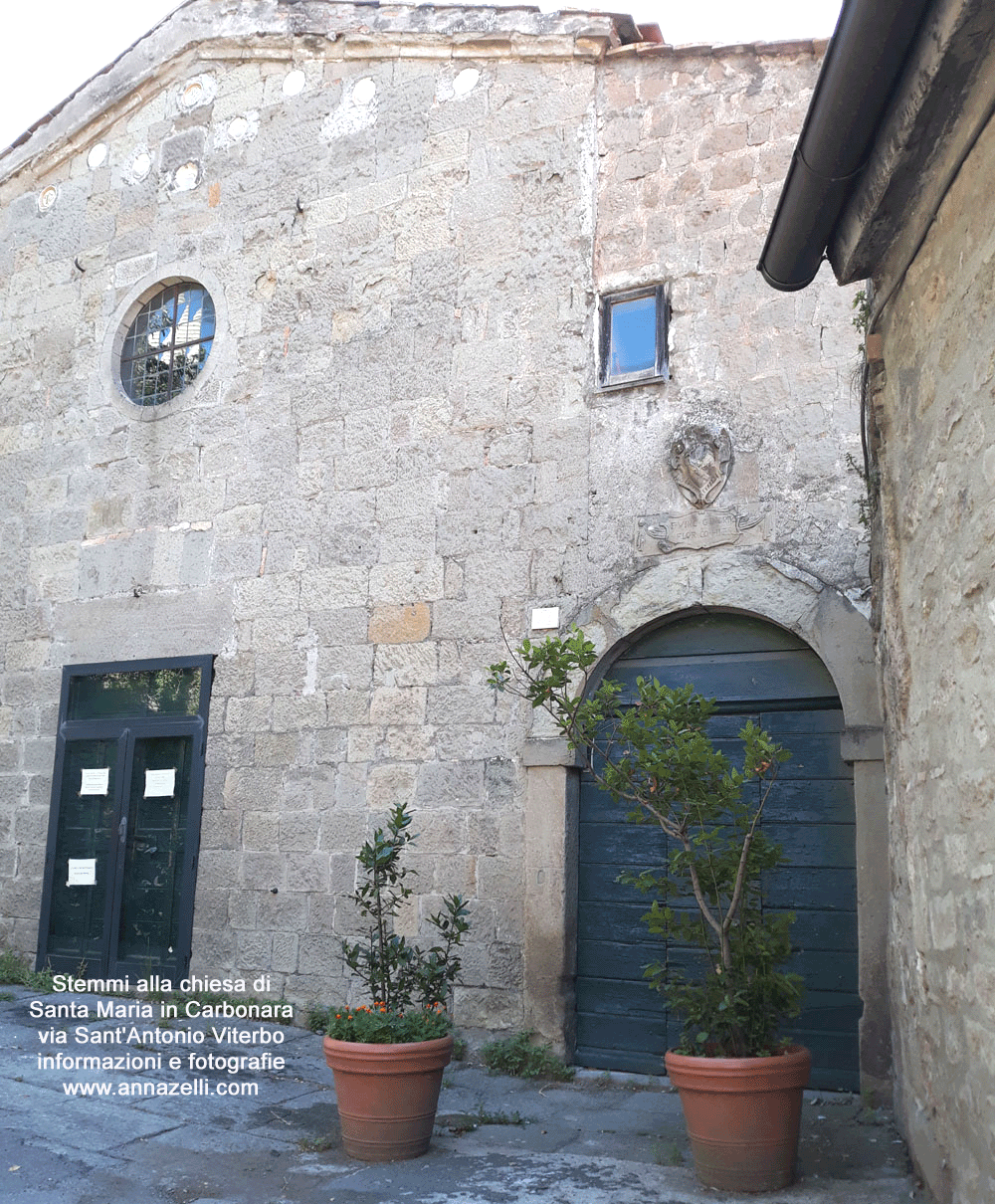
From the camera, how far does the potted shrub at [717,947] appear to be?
12.2 ft

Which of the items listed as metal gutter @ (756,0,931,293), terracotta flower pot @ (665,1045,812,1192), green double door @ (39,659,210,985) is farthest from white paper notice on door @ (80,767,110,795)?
metal gutter @ (756,0,931,293)

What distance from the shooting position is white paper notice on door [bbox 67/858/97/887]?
7020mm

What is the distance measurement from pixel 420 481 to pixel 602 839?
218 cm

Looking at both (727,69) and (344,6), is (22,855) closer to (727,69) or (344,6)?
(344,6)

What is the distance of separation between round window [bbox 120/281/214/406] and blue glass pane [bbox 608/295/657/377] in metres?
2.86

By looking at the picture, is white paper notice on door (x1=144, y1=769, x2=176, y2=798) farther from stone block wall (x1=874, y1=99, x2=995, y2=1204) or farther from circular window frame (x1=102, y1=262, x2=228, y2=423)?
stone block wall (x1=874, y1=99, x2=995, y2=1204)

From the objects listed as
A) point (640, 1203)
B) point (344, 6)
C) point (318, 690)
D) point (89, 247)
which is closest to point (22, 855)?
point (318, 690)

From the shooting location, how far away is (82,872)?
706 cm

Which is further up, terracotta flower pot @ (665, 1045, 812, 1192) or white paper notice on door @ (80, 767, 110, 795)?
white paper notice on door @ (80, 767, 110, 795)

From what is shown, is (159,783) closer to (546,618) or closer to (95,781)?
(95,781)

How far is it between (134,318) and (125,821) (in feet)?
11.0

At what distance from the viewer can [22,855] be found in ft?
24.0

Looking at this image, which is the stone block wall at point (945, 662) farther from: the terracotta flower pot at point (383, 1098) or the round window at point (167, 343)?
the round window at point (167, 343)

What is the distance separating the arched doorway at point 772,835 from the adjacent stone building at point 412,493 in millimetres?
19
